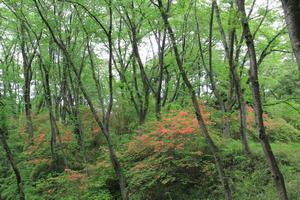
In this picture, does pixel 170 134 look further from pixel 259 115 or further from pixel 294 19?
pixel 294 19

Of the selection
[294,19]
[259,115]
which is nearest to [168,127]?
[259,115]

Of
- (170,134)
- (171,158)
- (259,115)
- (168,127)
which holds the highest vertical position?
(259,115)

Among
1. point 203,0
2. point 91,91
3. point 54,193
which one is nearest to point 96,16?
point 203,0

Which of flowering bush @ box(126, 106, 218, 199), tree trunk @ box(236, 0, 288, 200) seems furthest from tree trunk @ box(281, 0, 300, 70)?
flowering bush @ box(126, 106, 218, 199)

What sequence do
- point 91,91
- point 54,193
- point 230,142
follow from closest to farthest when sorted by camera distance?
point 230,142 → point 54,193 → point 91,91

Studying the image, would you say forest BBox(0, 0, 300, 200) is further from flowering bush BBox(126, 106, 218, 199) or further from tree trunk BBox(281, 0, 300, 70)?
tree trunk BBox(281, 0, 300, 70)

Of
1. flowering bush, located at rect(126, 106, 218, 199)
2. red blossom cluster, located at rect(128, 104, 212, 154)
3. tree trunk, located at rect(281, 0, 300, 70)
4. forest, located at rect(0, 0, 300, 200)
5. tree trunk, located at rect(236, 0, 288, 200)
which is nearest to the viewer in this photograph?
tree trunk, located at rect(281, 0, 300, 70)

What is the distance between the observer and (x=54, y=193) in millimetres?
10750

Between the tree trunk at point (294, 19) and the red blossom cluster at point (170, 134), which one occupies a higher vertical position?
the tree trunk at point (294, 19)

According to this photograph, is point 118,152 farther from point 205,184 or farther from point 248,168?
point 248,168

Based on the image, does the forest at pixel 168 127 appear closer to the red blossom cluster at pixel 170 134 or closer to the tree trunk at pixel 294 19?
the red blossom cluster at pixel 170 134

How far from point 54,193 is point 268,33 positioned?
32.1ft

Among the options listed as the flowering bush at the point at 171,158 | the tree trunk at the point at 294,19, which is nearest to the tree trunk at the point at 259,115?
the tree trunk at the point at 294,19

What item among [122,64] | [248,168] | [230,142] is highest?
[122,64]
